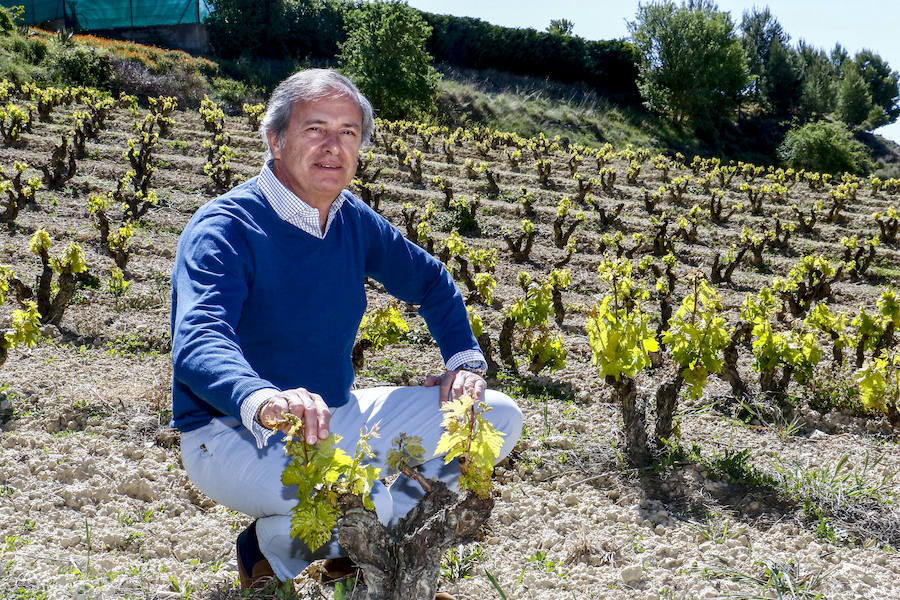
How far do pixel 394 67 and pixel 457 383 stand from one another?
23630mm

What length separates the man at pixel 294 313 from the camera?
203 cm

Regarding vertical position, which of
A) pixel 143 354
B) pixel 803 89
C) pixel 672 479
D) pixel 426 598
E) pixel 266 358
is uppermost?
pixel 803 89

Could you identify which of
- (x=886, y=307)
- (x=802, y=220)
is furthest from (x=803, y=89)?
(x=886, y=307)

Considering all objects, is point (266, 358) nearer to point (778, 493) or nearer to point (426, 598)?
point (426, 598)

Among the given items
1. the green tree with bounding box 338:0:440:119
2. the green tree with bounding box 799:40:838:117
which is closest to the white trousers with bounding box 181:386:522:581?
the green tree with bounding box 338:0:440:119

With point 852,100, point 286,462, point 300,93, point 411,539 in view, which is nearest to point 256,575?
point 286,462

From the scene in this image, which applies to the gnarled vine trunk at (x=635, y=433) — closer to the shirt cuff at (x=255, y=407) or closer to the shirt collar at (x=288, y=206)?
the shirt collar at (x=288, y=206)

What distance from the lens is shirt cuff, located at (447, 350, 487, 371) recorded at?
2520 millimetres

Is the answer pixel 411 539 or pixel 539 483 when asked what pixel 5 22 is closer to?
pixel 539 483

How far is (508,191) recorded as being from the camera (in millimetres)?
13008

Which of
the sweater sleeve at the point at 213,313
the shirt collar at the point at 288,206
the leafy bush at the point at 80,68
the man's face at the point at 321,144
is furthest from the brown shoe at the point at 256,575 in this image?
the leafy bush at the point at 80,68

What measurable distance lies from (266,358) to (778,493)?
2357mm

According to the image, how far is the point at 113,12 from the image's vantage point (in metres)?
28.8

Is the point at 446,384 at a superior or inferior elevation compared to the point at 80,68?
inferior
